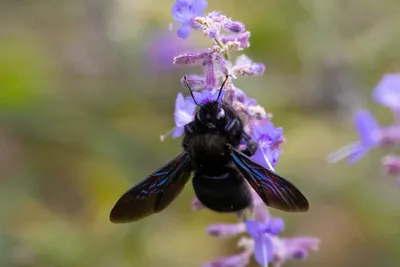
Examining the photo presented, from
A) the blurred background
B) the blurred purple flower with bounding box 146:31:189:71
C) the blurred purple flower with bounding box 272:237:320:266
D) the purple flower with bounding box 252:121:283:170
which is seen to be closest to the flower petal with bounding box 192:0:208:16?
the purple flower with bounding box 252:121:283:170

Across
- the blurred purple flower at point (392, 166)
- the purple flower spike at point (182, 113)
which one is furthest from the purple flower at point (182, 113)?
the blurred purple flower at point (392, 166)

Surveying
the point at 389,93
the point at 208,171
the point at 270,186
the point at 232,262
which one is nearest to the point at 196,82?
the point at 208,171

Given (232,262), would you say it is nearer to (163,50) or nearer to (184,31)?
(184,31)

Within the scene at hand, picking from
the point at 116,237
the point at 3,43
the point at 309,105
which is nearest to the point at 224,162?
the point at 116,237

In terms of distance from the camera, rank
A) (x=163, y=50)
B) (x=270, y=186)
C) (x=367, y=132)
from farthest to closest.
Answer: (x=163, y=50), (x=367, y=132), (x=270, y=186)

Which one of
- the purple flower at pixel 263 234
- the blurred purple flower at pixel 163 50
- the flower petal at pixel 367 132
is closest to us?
the purple flower at pixel 263 234

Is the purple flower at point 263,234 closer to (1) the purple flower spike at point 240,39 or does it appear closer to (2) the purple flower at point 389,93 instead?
(1) the purple flower spike at point 240,39
